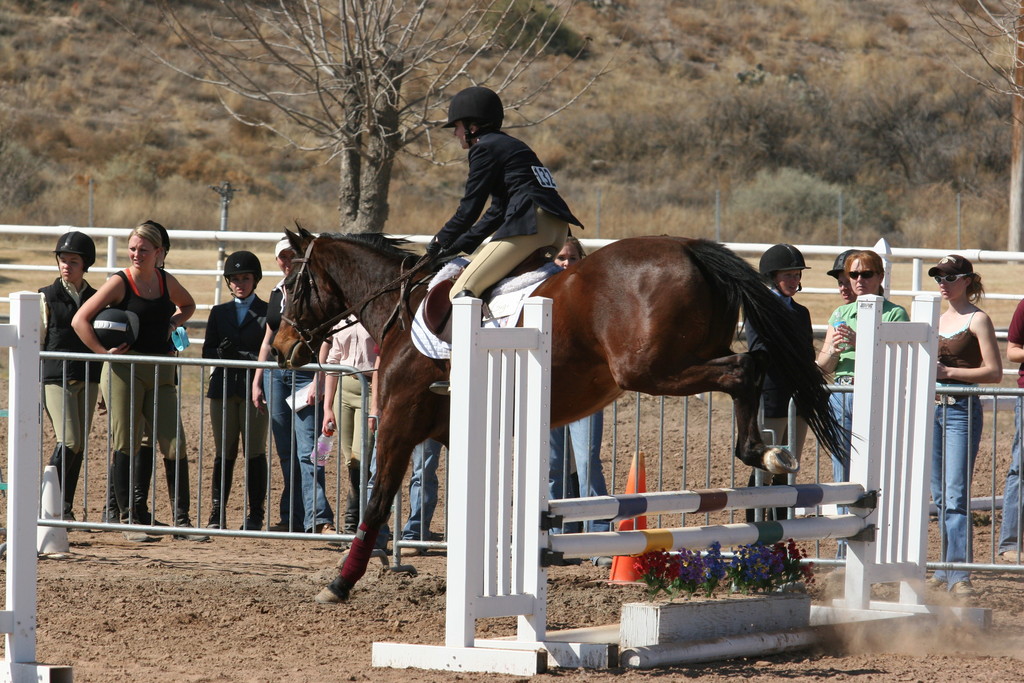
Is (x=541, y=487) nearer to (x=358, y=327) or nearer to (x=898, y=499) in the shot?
(x=898, y=499)

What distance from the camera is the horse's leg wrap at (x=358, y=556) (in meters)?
6.53

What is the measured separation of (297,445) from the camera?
879 cm

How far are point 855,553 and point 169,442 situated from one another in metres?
4.61

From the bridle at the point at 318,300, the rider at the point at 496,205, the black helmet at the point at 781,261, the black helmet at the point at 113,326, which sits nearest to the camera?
the rider at the point at 496,205

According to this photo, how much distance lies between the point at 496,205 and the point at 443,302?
22.6 inches

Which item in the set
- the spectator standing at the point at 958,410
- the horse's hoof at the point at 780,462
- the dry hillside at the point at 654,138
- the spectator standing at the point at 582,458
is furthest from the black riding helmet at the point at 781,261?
the dry hillside at the point at 654,138

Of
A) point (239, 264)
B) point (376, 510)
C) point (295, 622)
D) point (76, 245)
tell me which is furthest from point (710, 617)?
point (76, 245)

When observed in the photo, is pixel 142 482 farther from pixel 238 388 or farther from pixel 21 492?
pixel 21 492

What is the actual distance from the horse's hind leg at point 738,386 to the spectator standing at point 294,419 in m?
2.80

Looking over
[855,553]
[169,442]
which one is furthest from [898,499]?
[169,442]

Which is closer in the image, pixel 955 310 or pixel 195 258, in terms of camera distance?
pixel 955 310

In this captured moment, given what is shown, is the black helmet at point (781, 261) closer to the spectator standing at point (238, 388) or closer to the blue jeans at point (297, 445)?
the blue jeans at point (297, 445)

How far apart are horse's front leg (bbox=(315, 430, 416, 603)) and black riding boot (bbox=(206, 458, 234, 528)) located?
4.77ft

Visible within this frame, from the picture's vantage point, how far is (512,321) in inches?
244
